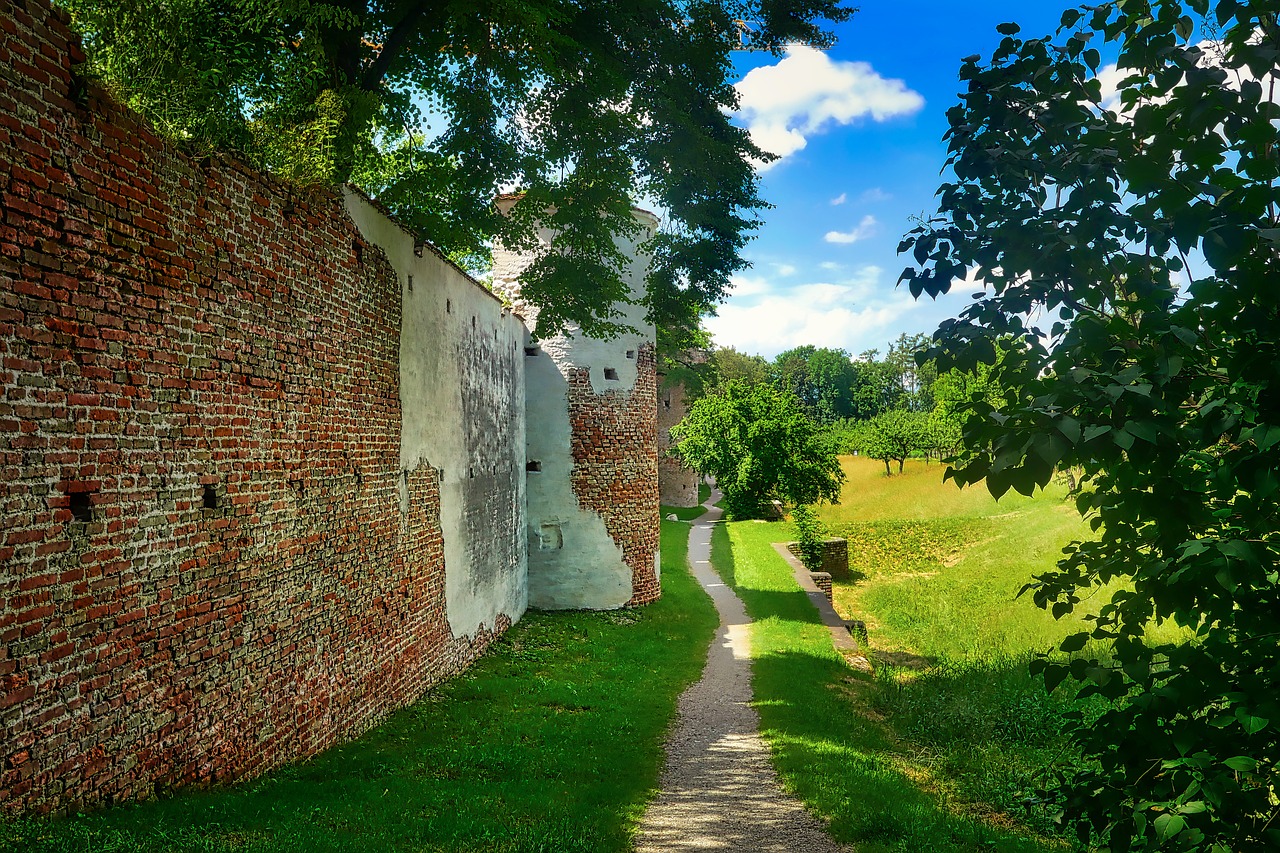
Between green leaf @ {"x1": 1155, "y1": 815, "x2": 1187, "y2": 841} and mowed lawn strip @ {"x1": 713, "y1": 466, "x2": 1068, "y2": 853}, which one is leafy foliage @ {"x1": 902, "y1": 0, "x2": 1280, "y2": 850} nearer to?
green leaf @ {"x1": 1155, "y1": 815, "x2": 1187, "y2": 841}

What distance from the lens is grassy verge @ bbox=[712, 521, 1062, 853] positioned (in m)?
5.94

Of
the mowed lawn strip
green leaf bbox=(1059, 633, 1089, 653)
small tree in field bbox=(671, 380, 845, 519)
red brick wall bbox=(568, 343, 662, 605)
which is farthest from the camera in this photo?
small tree in field bbox=(671, 380, 845, 519)

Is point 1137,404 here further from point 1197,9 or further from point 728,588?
point 728,588

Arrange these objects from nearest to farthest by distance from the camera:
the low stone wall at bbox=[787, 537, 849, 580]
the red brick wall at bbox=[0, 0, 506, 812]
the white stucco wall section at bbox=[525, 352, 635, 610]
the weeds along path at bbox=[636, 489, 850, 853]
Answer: the red brick wall at bbox=[0, 0, 506, 812] < the weeds along path at bbox=[636, 489, 850, 853] < the white stucco wall section at bbox=[525, 352, 635, 610] < the low stone wall at bbox=[787, 537, 849, 580]

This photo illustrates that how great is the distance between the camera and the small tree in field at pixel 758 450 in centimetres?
3067

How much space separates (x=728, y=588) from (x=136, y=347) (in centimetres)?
Answer: 1526

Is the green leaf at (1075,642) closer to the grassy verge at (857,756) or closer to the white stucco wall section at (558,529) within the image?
the grassy verge at (857,756)

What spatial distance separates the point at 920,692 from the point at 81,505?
10523 millimetres

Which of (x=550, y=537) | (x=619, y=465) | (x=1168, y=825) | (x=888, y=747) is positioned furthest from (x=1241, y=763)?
(x=550, y=537)

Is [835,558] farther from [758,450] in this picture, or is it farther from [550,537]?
[550,537]

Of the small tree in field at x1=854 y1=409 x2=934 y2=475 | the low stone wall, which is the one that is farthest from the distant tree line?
the low stone wall

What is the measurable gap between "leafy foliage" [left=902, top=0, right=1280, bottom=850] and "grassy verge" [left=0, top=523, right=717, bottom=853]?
3687 mm

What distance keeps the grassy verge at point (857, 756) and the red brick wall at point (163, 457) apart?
14.2 feet

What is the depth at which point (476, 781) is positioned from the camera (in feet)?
20.9
